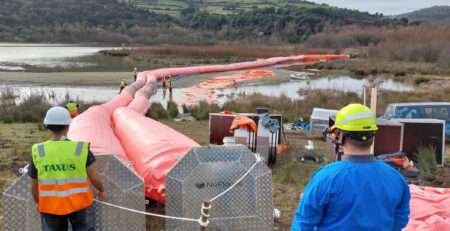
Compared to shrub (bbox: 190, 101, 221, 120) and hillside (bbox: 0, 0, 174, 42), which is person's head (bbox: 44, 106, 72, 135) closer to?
shrub (bbox: 190, 101, 221, 120)

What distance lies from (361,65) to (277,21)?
75221mm

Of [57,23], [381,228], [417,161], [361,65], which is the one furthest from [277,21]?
[381,228]

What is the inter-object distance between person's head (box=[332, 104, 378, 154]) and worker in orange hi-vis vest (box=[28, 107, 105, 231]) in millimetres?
2341

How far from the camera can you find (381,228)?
11.0 feet

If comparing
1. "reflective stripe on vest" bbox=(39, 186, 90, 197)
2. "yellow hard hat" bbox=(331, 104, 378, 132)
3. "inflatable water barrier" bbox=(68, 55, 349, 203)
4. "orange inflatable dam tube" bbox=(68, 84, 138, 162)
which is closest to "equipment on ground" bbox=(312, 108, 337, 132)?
"inflatable water barrier" bbox=(68, 55, 349, 203)

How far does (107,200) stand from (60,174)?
46.2 inches

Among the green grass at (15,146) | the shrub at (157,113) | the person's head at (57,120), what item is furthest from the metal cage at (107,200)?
the shrub at (157,113)

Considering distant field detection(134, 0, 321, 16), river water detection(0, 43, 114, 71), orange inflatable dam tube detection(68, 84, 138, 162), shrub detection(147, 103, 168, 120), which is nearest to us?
orange inflatable dam tube detection(68, 84, 138, 162)

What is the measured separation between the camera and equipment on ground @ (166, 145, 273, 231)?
612 cm

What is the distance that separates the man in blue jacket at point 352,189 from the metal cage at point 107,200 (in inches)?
111

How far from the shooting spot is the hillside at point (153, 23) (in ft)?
358

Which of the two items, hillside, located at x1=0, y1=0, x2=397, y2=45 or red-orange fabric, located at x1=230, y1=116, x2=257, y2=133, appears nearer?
red-orange fabric, located at x1=230, y1=116, x2=257, y2=133

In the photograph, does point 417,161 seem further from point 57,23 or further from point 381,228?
point 57,23

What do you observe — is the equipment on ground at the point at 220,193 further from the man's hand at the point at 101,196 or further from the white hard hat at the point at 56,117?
the white hard hat at the point at 56,117
